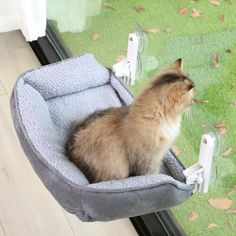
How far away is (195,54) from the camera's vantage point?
239cm

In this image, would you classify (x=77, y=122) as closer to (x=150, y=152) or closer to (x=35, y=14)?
(x=150, y=152)

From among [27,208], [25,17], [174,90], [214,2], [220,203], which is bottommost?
[27,208]

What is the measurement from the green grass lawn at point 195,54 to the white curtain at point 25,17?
137 millimetres

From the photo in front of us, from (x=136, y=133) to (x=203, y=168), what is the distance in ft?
0.87

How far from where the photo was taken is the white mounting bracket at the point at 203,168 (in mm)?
1699

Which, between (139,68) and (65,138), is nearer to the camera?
(65,138)

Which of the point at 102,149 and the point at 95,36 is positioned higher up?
the point at 102,149

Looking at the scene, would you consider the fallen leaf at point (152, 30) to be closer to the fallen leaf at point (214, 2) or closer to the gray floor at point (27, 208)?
the fallen leaf at point (214, 2)

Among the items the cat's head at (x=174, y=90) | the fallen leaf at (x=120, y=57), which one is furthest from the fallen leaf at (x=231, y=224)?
the fallen leaf at (x=120, y=57)

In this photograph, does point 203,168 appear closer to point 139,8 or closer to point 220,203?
point 220,203

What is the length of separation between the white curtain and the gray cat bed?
A: 2.05 ft

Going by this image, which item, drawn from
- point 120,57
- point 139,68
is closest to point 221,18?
point 120,57

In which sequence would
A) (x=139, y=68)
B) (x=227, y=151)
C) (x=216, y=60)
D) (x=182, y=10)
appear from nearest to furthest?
(x=227, y=151), (x=139, y=68), (x=216, y=60), (x=182, y=10)

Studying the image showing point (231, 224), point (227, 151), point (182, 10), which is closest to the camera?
point (231, 224)
